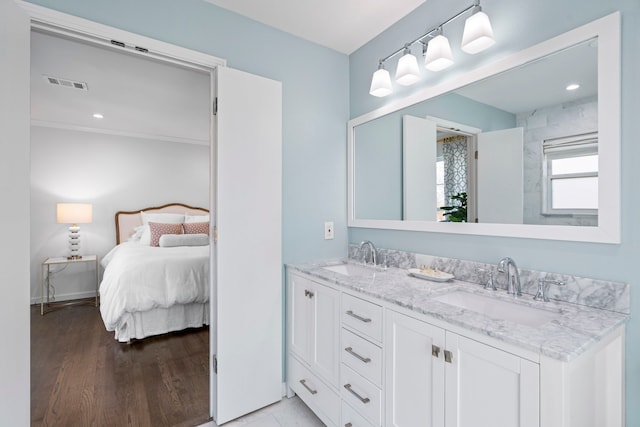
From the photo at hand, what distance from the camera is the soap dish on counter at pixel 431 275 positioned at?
157 centimetres

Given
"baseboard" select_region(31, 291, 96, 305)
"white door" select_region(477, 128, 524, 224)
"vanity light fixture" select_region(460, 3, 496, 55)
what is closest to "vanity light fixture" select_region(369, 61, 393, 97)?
"vanity light fixture" select_region(460, 3, 496, 55)

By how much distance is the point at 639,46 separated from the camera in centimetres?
105

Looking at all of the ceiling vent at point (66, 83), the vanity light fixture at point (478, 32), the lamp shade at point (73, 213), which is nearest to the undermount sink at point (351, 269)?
the vanity light fixture at point (478, 32)

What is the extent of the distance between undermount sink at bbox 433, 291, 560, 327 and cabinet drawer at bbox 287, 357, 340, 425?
807 mm

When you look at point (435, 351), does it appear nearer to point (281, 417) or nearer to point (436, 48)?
point (281, 417)

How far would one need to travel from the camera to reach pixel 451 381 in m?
1.05

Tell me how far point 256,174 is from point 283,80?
2.34ft

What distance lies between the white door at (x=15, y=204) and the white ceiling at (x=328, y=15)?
0.98m

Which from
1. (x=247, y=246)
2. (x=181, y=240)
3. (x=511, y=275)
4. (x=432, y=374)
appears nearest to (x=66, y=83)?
(x=181, y=240)

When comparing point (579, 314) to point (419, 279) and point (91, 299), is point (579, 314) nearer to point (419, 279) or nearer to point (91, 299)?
point (419, 279)

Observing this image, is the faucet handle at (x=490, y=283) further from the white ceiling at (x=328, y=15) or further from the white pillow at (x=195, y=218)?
the white pillow at (x=195, y=218)

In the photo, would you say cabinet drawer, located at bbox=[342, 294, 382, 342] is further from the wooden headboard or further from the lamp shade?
the wooden headboard

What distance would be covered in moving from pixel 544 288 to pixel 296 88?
185cm

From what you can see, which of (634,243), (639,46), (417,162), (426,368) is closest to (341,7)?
(417,162)
